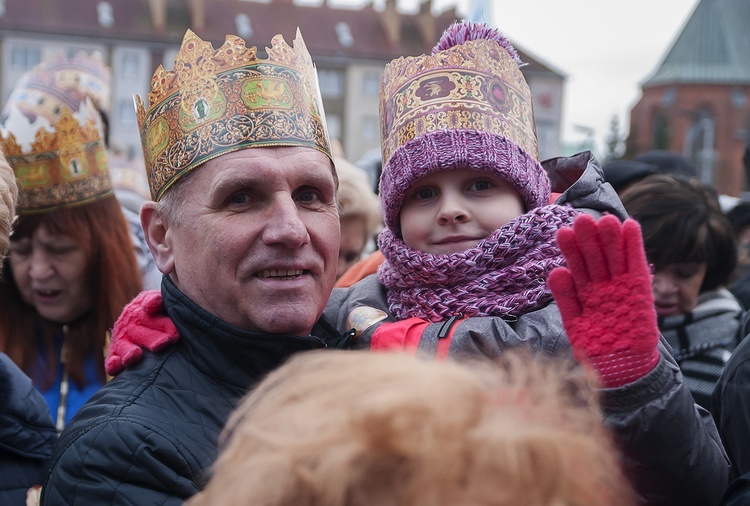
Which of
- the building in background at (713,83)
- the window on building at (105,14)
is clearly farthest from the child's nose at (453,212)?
the building in background at (713,83)

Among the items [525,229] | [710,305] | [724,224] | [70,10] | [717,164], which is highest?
[70,10]

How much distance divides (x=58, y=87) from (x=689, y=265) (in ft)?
11.5

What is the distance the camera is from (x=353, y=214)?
504 cm

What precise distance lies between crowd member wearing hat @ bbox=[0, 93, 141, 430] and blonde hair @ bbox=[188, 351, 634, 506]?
2.86 meters

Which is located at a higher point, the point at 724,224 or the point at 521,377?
the point at 521,377

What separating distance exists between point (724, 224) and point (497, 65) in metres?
1.79

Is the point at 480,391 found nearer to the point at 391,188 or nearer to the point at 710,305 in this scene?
the point at 391,188

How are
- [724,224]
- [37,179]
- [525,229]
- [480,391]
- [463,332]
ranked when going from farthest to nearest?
[724,224]
[37,179]
[525,229]
[463,332]
[480,391]

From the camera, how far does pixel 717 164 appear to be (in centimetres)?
5378

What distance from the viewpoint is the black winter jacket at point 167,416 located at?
192cm

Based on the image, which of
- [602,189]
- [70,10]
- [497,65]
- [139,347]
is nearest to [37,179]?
[139,347]

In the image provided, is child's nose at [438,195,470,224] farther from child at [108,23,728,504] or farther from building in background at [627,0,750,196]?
building in background at [627,0,750,196]

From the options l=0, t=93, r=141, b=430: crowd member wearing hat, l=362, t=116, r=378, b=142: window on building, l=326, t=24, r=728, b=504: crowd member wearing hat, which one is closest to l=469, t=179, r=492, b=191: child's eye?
l=326, t=24, r=728, b=504: crowd member wearing hat

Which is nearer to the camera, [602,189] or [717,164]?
[602,189]
